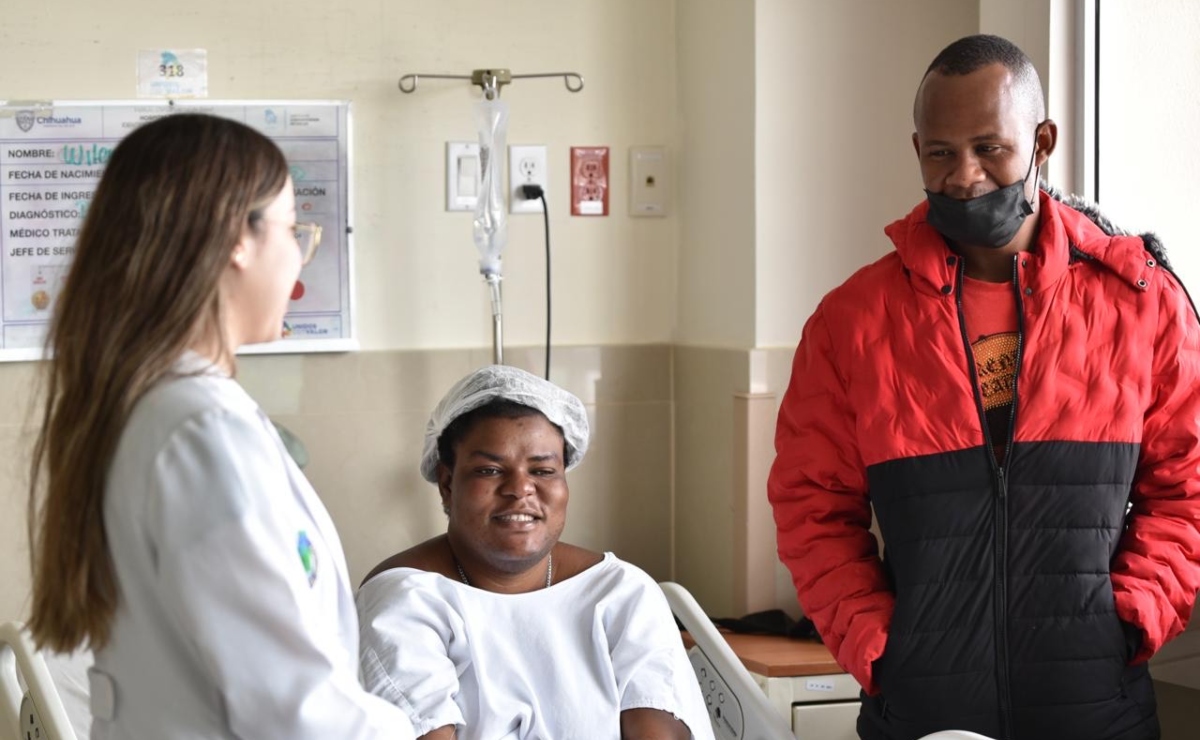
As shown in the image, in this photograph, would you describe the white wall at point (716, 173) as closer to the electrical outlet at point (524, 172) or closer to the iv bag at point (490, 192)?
the electrical outlet at point (524, 172)

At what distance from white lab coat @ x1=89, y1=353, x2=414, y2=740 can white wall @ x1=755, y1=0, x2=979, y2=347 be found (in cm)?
202

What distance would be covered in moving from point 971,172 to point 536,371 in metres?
1.78

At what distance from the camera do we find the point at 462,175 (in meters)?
3.27

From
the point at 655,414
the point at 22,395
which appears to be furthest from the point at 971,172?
the point at 22,395

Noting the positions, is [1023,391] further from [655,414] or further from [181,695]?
[655,414]

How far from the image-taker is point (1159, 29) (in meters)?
2.57

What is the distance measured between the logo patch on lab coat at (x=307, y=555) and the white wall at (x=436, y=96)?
2155 mm

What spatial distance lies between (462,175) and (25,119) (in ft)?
3.39

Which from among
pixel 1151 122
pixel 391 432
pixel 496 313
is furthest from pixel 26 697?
pixel 1151 122

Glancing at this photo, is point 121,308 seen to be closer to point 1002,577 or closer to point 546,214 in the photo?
point 1002,577

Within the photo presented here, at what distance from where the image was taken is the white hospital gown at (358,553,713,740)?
6.11 feet

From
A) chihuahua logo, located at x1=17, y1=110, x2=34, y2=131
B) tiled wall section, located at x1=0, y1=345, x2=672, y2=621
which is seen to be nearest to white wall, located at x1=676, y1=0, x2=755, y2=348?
tiled wall section, located at x1=0, y1=345, x2=672, y2=621

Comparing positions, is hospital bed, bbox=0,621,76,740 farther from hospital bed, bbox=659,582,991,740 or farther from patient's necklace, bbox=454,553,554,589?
hospital bed, bbox=659,582,991,740

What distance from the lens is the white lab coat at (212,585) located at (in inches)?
41.7
